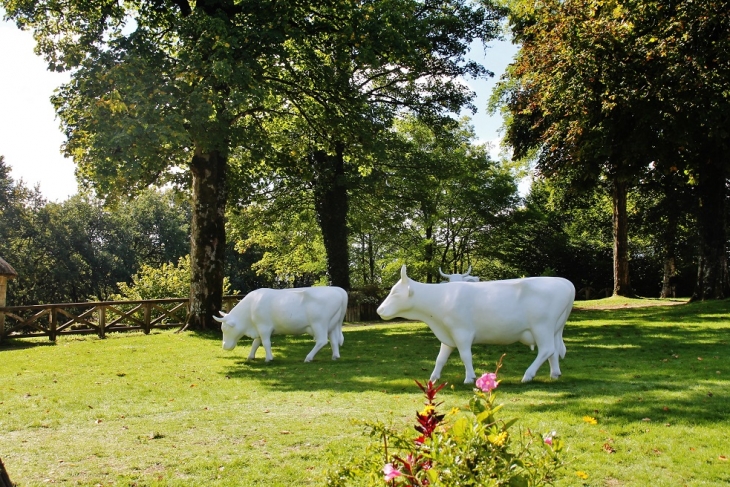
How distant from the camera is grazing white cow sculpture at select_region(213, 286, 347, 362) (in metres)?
14.1

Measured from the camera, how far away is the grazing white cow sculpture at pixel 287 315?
14.1m

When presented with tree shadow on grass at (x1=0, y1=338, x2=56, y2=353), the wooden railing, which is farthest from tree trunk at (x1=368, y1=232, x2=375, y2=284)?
tree shadow on grass at (x1=0, y1=338, x2=56, y2=353)

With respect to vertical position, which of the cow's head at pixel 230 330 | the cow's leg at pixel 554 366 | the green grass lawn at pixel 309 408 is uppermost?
the cow's head at pixel 230 330

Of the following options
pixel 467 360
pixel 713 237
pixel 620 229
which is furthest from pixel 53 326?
pixel 620 229

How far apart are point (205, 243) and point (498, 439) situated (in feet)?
64.4

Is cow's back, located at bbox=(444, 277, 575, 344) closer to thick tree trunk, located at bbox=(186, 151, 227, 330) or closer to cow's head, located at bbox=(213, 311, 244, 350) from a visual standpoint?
cow's head, located at bbox=(213, 311, 244, 350)

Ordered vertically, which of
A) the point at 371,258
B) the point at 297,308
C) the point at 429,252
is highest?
the point at 429,252

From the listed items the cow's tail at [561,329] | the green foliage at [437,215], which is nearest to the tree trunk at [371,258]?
the green foliage at [437,215]

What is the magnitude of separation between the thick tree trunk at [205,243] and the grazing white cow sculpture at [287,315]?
757 centimetres

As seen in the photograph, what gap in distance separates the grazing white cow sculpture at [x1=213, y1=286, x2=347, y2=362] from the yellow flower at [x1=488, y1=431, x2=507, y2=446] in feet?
36.4

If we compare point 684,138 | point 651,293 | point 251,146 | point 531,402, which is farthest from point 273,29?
point 651,293

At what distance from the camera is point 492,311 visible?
400 inches

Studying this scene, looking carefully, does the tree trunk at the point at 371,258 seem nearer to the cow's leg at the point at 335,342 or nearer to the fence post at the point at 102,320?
the fence post at the point at 102,320

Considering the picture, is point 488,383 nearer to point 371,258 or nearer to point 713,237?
point 713,237
